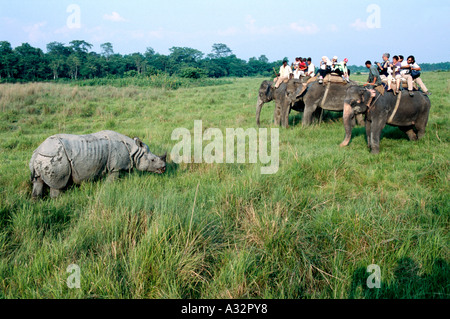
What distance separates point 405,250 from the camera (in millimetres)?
3064

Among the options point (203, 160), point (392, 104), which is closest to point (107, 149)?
point (203, 160)

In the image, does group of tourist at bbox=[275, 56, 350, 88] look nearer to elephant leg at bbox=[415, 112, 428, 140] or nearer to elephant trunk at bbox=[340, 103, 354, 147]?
elephant trunk at bbox=[340, 103, 354, 147]

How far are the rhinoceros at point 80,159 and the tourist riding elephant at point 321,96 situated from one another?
6563mm

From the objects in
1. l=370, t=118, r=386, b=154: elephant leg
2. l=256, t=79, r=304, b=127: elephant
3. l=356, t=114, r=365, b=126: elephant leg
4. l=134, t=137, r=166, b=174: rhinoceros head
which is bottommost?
l=134, t=137, r=166, b=174: rhinoceros head

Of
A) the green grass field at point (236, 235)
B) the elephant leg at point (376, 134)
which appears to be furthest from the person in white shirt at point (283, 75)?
the green grass field at point (236, 235)

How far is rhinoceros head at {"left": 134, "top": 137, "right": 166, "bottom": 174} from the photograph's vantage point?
18.1 feet

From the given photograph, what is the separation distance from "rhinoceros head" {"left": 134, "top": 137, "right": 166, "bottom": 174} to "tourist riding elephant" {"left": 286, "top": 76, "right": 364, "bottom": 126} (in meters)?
6.13

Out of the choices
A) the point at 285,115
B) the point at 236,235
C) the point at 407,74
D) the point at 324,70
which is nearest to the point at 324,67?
the point at 324,70

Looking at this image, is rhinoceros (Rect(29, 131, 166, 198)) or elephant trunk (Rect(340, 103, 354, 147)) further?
elephant trunk (Rect(340, 103, 354, 147))

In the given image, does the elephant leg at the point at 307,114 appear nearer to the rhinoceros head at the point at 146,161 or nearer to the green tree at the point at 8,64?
the rhinoceros head at the point at 146,161

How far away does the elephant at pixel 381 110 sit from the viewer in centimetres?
732

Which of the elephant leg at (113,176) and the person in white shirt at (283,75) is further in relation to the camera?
the person in white shirt at (283,75)

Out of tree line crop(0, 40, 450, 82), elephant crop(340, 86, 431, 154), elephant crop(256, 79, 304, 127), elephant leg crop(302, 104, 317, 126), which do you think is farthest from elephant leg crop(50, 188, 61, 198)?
tree line crop(0, 40, 450, 82)

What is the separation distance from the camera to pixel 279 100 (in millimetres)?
11523
